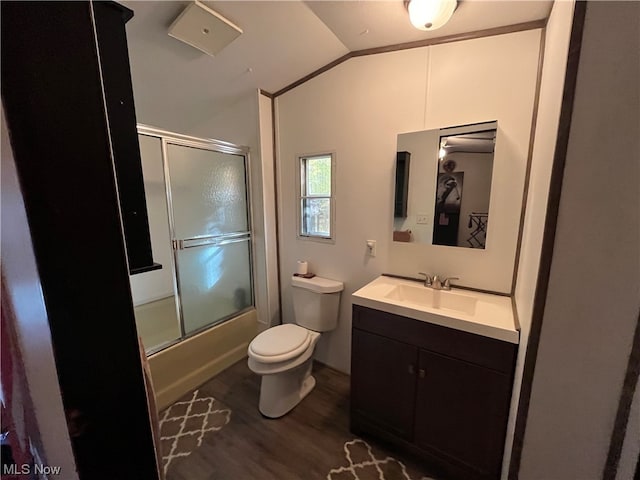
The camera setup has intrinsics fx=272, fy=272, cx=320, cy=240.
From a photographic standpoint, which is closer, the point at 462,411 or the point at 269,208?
the point at 462,411

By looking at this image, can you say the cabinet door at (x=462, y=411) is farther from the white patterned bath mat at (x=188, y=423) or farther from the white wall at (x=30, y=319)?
the white wall at (x=30, y=319)

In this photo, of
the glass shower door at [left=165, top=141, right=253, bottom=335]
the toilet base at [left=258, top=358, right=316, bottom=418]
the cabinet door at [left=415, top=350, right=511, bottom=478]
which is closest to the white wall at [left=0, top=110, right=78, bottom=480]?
the toilet base at [left=258, top=358, right=316, bottom=418]

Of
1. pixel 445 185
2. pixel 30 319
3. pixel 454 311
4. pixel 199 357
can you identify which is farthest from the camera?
pixel 199 357

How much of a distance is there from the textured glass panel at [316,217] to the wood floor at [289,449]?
1.22 meters

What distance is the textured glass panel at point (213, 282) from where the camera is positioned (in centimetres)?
212

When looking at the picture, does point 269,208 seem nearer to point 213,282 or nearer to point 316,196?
point 316,196

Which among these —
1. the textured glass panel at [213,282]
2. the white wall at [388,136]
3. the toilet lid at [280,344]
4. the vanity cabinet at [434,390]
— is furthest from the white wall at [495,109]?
the textured glass panel at [213,282]

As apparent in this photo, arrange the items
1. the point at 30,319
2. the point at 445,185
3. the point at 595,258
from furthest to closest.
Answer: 1. the point at 445,185
2. the point at 595,258
3. the point at 30,319

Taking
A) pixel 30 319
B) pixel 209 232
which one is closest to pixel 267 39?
pixel 209 232

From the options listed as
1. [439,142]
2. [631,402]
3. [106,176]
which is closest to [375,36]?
[439,142]

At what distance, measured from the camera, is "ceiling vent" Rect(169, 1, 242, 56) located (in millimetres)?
1310

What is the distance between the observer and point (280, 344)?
1.77 metres

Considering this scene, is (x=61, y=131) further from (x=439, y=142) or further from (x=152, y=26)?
(x=439, y=142)

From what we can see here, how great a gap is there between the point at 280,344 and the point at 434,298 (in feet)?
3.32
